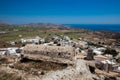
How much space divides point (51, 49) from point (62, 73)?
3.59m

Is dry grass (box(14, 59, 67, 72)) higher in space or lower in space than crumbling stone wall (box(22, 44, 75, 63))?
lower

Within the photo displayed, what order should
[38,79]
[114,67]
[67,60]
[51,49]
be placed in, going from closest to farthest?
1. [38,79]
2. [67,60]
3. [51,49]
4. [114,67]

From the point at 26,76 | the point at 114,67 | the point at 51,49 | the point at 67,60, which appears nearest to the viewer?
the point at 26,76

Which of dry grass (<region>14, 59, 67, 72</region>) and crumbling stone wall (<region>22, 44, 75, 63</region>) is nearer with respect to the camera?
dry grass (<region>14, 59, 67, 72</region>)

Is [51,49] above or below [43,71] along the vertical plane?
above

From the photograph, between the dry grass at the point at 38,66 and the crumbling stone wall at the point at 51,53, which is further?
the crumbling stone wall at the point at 51,53

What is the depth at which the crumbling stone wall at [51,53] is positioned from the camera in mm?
13902

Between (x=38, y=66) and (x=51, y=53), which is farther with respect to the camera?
(x=51, y=53)

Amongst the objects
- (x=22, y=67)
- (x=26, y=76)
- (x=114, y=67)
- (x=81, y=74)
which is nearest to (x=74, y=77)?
(x=81, y=74)

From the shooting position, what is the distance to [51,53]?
47.7ft

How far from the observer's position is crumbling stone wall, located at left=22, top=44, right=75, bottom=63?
13.9m

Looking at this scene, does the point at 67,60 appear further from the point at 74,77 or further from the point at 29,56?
the point at 29,56

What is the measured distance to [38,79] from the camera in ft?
36.8

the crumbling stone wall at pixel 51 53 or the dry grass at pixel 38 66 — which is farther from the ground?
the crumbling stone wall at pixel 51 53
